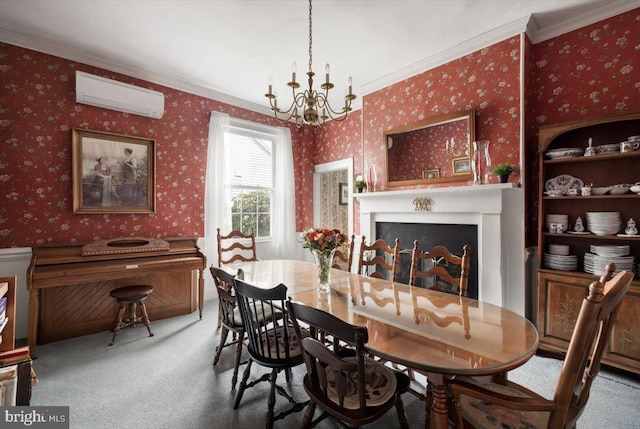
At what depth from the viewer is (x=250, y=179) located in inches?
179

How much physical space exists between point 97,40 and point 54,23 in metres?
0.32

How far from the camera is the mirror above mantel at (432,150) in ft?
10.2

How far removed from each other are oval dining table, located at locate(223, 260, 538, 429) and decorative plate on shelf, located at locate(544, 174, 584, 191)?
1561 millimetres

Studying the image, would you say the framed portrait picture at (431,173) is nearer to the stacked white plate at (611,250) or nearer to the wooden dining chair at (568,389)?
the stacked white plate at (611,250)

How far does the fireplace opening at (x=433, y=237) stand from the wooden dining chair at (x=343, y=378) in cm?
188

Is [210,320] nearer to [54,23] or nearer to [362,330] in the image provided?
[362,330]

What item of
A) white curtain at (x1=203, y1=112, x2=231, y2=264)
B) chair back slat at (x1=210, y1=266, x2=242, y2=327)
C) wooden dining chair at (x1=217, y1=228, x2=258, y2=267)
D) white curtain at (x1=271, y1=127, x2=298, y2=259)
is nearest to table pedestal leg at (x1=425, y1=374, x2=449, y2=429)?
chair back slat at (x1=210, y1=266, x2=242, y2=327)

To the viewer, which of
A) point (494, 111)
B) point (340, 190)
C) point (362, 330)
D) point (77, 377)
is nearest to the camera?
point (362, 330)

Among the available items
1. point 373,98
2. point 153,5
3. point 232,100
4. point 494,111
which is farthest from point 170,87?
point 494,111

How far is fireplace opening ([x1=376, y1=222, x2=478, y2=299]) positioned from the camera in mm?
2996

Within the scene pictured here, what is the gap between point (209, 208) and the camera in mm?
3975

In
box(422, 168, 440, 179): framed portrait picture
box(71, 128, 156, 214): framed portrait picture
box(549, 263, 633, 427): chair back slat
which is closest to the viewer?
box(549, 263, 633, 427): chair back slat

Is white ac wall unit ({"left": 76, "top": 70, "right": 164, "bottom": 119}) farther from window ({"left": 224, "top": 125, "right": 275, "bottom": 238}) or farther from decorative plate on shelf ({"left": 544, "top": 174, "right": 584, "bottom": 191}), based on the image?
decorative plate on shelf ({"left": 544, "top": 174, "right": 584, "bottom": 191})

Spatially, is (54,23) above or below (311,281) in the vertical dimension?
above
